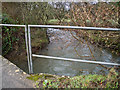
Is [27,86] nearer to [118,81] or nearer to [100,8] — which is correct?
[118,81]

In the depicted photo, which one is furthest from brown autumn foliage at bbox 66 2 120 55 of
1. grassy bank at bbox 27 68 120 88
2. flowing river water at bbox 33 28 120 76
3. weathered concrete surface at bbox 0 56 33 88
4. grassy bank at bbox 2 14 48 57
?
grassy bank at bbox 2 14 48 57

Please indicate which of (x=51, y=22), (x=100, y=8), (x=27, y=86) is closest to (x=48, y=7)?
(x=51, y=22)

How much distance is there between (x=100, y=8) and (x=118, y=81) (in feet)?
8.11

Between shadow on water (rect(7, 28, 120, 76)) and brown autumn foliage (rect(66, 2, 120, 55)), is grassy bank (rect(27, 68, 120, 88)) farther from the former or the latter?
shadow on water (rect(7, 28, 120, 76))

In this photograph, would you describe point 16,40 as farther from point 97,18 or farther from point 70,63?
point 97,18

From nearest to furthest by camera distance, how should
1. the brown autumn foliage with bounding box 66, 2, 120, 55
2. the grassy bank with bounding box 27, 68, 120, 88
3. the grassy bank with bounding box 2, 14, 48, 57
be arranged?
the grassy bank with bounding box 27, 68, 120, 88 → the brown autumn foliage with bounding box 66, 2, 120, 55 → the grassy bank with bounding box 2, 14, 48, 57

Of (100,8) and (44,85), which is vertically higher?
(100,8)

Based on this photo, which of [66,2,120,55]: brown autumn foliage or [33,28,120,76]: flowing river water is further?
[33,28,120,76]: flowing river water

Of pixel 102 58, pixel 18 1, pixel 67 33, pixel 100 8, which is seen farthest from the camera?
pixel 18 1

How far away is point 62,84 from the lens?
5.81 ft

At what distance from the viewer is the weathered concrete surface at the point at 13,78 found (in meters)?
1.86

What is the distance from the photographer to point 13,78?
2035mm

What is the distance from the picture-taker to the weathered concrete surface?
186 centimetres

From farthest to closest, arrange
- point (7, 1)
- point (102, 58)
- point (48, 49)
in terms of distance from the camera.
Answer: point (48, 49) < point (7, 1) < point (102, 58)
